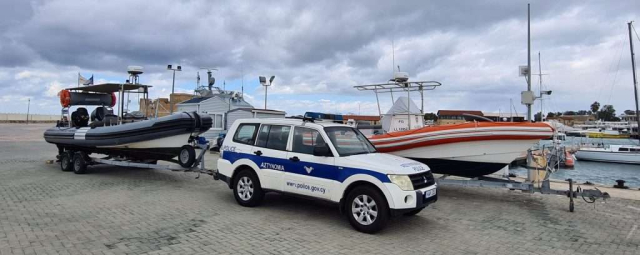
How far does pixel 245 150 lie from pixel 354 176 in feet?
8.05

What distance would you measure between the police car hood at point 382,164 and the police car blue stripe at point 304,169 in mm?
77

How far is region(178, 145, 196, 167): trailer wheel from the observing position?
9.41 m

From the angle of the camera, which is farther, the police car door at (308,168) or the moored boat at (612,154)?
the moored boat at (612,154)

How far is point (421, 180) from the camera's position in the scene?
5777 millimetres

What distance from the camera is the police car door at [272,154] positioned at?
660cm

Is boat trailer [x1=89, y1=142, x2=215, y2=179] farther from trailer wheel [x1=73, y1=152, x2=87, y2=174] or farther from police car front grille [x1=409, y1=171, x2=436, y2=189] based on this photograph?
police car front grille [x1=409, y1=171, x2=436, y2=189]

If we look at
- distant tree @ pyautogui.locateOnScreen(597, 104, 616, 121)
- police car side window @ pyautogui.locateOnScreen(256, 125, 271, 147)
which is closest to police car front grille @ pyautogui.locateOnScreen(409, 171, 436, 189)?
police car side window @ pyautogui.locateOnScreen(256, 125, 271, 147)

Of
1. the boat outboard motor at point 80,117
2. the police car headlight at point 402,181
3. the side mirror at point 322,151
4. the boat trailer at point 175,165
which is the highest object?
the boat outboard motor at point 80,117

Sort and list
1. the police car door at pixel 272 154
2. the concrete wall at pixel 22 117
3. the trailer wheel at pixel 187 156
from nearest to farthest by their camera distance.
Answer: the police car door at pixel 272 154 → the trailer wheel at pixel 187 156 → the concrete wall at pixel 22 117

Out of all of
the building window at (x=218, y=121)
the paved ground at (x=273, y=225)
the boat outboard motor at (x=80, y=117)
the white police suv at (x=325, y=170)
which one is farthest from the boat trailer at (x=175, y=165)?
the building window at (x=218, y=121)

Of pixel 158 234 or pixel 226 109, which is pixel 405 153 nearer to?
pixel 158 234

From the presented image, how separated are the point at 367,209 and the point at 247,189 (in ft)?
8.31

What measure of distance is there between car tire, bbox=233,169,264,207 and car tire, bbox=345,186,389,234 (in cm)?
192

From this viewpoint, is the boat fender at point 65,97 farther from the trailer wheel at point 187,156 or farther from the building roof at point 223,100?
the building roof at point 223,100
